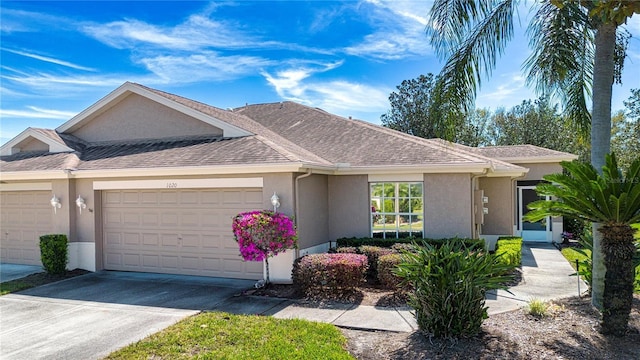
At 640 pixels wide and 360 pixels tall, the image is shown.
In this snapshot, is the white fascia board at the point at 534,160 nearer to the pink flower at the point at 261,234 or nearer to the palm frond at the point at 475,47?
the palm frond at the point at 475,47

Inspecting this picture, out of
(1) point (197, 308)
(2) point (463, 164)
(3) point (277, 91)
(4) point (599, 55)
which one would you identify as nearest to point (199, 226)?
(1) point (197, 308)

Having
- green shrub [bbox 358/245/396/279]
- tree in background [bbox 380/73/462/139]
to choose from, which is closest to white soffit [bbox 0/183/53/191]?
green shrub [bbox 358/245/396/279]

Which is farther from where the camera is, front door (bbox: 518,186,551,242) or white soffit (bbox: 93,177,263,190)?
front door (bbox: 518,186,551,242)

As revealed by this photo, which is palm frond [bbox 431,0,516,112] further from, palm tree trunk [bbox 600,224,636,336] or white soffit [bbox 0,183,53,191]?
white soffit [bbox 0,183,53,191]

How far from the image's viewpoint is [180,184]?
39.1ft

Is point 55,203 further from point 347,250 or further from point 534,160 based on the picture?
point 534,160

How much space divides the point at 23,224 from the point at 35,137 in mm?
3080

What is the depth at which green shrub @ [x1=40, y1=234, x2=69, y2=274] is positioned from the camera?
12258 millimetres

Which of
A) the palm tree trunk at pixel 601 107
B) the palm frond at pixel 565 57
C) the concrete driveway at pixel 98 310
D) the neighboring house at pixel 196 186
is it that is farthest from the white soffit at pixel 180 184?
the palm tree trunk at pixel 601 107

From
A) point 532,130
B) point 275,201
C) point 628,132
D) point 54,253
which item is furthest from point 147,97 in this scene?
point 628,132

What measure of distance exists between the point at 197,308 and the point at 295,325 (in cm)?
249

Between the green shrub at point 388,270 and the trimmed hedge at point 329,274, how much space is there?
41 centimetres

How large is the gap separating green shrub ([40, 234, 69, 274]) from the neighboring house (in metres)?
0.49

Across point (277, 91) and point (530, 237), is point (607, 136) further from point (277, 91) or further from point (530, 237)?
point (277, 91)
